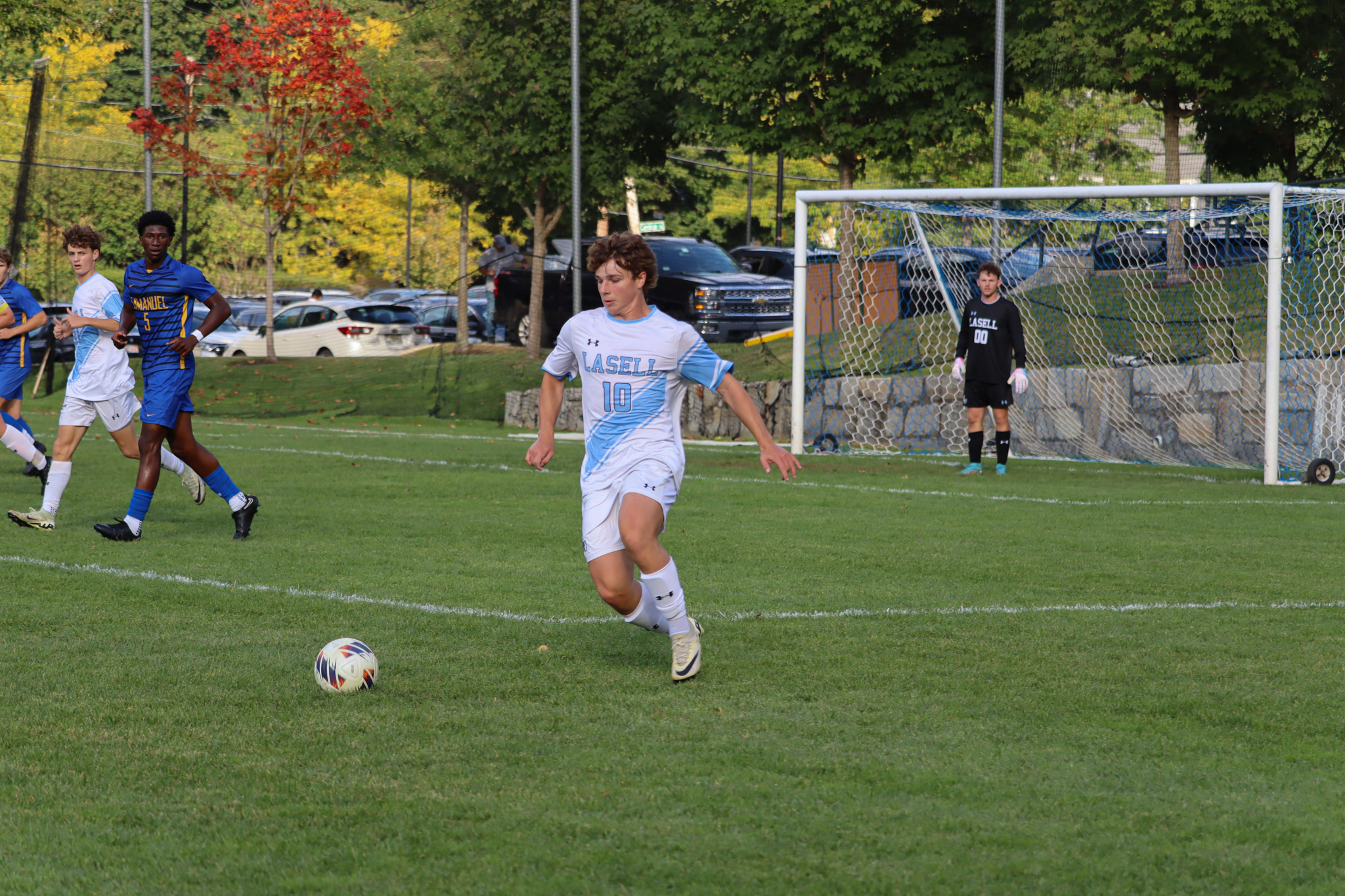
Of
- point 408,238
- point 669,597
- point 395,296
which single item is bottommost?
point 669,597

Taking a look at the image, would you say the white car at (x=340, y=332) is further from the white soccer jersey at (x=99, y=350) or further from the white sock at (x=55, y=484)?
the white sock at (x=55, y=484)

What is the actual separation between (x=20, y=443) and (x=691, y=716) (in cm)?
805

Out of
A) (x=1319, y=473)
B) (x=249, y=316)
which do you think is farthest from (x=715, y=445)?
(x=249, y=316)

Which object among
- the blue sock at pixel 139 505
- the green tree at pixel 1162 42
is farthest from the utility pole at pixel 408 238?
the blue sock at pixel 139 505

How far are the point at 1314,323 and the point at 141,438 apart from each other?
12.1m

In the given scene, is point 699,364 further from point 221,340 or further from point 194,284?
point 221,340

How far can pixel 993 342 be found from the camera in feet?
47.4

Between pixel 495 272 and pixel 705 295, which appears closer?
pixel 705 295

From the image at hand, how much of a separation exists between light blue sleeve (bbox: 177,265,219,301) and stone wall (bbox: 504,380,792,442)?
9.41 m

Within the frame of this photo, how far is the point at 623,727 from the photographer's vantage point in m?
5.04

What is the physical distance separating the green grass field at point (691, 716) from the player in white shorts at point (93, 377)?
24.7 inches

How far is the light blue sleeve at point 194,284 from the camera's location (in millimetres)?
9539

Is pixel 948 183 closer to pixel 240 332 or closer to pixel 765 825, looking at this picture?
pixel 240 332

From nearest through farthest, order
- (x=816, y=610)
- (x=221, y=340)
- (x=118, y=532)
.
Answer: (x=816, y=610)
(x=118, y=532)
(x=221, y=340)
